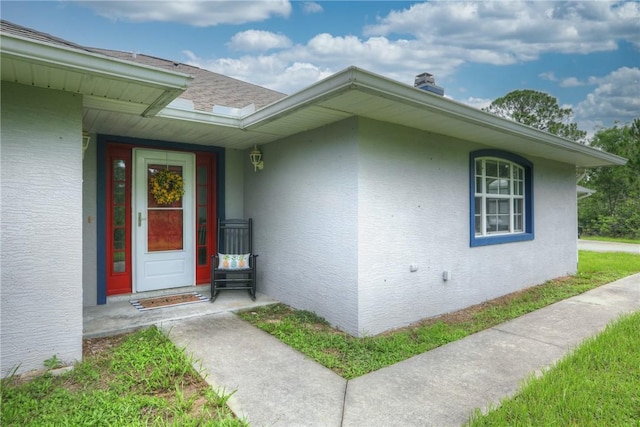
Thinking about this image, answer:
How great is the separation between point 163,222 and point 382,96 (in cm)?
379

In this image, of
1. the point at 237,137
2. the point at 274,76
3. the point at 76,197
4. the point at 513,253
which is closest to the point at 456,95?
the point at 274,76

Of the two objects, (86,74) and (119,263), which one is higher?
(86,74)

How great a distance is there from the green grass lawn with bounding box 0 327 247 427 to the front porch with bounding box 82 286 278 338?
619 millimetres

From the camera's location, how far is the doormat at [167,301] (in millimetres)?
4454

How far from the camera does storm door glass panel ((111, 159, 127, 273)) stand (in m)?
4.77

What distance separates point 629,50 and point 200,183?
Result: 15124 mm

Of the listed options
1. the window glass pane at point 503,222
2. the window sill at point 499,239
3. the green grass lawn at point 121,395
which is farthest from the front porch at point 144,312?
the window glass pane at point 503,222

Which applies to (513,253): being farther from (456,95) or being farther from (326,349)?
(456,95)

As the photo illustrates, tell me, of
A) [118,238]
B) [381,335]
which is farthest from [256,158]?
[381,335]

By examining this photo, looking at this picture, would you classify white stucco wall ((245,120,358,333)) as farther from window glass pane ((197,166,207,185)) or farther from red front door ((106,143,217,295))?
red front door ((106,143,217,295))

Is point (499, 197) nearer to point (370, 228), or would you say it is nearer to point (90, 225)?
point (370, 228)

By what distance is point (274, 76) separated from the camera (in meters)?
11.8

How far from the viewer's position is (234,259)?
4930 millimetres

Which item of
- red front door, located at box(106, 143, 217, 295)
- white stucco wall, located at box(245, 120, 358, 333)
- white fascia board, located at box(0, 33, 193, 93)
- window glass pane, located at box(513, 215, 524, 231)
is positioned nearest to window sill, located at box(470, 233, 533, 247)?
window glass pane, located at box(513, 215, 524, 231)
